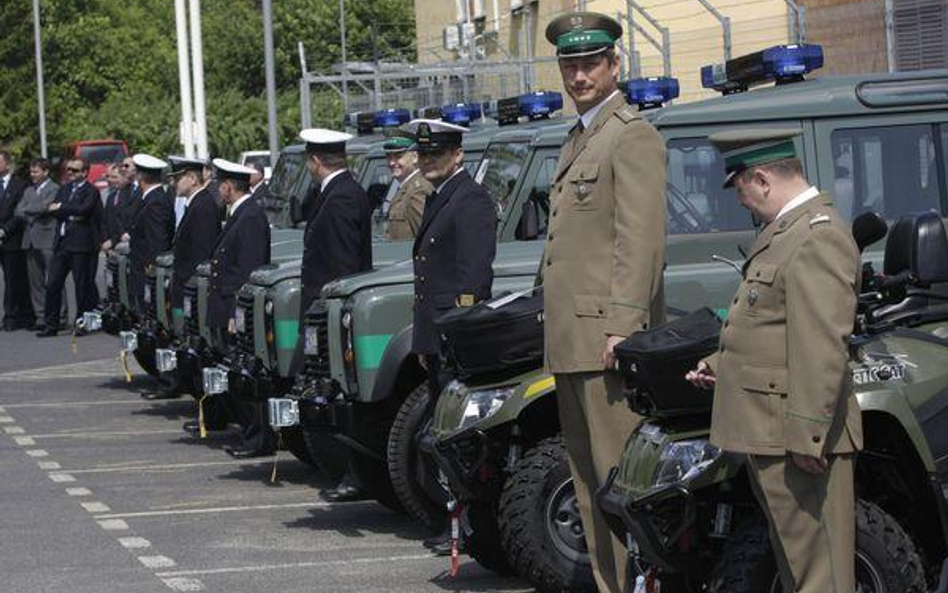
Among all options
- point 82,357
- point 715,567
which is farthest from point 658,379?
point 82,357

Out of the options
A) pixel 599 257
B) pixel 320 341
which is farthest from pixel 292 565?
pixel 599 257

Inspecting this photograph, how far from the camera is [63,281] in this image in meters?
25.3

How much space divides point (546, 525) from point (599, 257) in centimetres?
142

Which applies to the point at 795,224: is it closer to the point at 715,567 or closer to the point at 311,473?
the point at 715,567

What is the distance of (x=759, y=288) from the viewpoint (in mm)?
6371

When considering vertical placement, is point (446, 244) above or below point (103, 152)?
below

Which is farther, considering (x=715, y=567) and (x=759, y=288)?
(x=715, y=567)

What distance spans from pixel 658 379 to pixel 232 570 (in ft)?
12.2

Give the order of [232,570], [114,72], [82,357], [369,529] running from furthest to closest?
[114,72] → [82,357] → [369,529] → [232,570]

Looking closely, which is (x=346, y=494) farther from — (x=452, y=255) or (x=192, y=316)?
(x=192, y=316)

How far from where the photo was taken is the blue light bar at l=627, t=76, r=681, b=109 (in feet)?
40.6

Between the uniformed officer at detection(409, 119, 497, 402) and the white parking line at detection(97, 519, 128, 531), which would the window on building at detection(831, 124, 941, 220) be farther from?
the white parking line at detection(97, 519, 128, 531)

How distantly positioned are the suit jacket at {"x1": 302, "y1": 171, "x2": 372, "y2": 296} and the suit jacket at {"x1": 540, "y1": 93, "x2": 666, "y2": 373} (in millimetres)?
3944

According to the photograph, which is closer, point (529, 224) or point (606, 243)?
point (606, 243)
